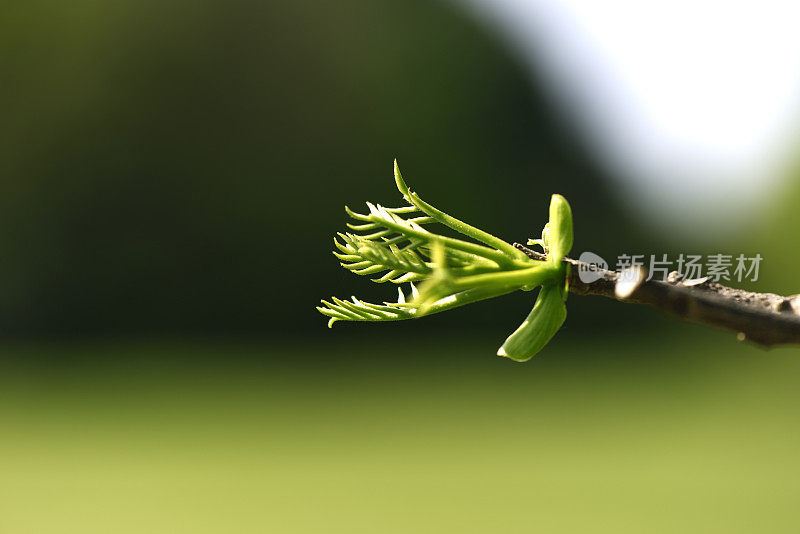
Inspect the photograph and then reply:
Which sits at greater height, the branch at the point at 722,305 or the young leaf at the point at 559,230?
the young leaf at the point at 559,230

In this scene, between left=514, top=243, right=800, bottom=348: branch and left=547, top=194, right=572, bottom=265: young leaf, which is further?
left=547, top=194, right=572, bottom=265: young leaf

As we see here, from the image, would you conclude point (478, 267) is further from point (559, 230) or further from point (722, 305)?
point (722, 305)

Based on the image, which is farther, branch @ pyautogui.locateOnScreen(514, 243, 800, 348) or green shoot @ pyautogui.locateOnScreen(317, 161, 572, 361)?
green shoot @ pyautogui.locateOnScreen(317, 161, 572, 361)

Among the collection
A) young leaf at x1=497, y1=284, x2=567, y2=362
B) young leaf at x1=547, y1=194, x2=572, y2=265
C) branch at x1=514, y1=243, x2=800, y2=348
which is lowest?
branch at x1=514, y1=243, x2=800, y2=348

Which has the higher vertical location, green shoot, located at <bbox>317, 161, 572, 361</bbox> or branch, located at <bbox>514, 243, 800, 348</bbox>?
green shoot, located at <bbox>317, 161, 572, 361</bbox>

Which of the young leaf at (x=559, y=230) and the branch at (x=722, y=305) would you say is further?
the young leaf at (x=559, y=230)

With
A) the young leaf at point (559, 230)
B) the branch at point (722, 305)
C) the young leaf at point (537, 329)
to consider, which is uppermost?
the young leaf at point (559, 230)
